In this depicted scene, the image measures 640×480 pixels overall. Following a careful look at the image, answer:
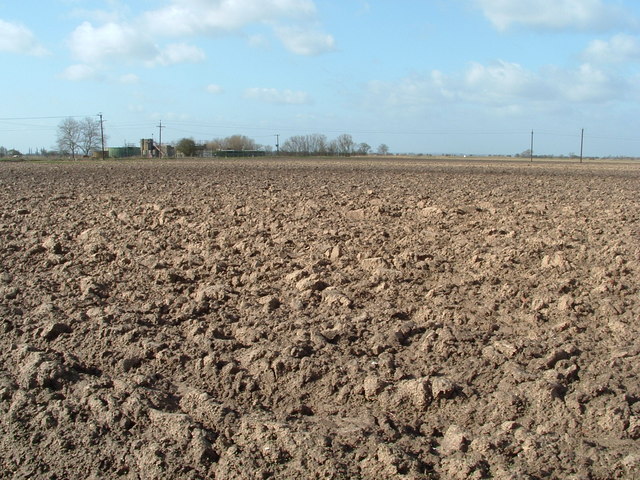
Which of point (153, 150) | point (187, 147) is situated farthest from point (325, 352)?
point (187, 147)

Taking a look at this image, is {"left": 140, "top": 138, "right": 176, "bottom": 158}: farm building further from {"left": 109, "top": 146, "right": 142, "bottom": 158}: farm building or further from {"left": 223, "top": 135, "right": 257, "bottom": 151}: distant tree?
{"left": 223, "top": 135, "right": 257, "bottom": 151}: distant tree

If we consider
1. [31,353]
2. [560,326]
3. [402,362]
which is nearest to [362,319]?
[402,362]

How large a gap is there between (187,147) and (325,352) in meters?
90.7

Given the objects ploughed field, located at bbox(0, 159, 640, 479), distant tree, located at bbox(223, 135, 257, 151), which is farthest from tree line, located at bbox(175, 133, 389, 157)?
ploughed field, located at bbox(0, 159, 640, 479)

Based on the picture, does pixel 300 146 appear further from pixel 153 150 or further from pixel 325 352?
pixel 325 352

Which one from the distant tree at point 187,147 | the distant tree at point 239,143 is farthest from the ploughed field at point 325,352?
the distant tree at point 239,143

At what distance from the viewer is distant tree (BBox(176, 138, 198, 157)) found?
9256cm

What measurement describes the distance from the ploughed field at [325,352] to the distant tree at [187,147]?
278 feet

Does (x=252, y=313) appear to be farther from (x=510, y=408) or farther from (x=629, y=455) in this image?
(x=629, y=455)

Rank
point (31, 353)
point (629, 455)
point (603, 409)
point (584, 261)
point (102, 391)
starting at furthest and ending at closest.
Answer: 1. point (584, 261)
2. point (31, 353)
3. point (102, 391)
4. point (603, 409)
5. point (629, 455)

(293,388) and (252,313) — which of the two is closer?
(293,388)

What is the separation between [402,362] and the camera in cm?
546

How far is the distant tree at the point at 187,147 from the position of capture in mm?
92556

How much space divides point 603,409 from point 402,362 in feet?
5.25
